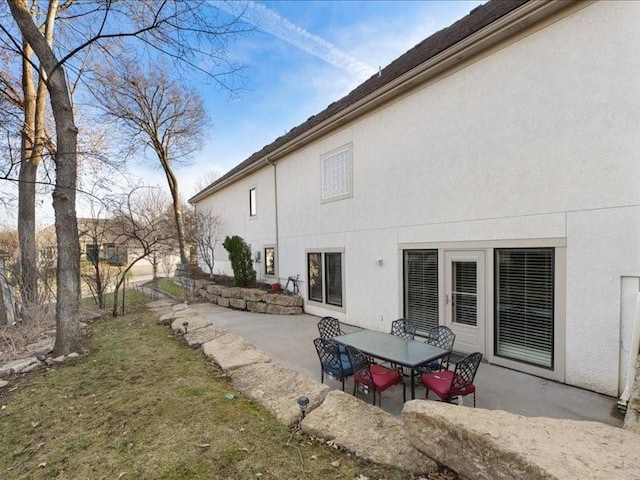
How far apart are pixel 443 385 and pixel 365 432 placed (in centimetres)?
131

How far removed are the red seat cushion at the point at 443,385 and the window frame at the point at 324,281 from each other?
16.2ft

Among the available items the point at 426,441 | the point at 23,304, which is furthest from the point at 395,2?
the point at 23,304

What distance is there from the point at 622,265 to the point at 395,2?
7.47 m

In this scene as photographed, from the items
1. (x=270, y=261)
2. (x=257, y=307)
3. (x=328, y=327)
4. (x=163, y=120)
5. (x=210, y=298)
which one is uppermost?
(x=163, y=120)

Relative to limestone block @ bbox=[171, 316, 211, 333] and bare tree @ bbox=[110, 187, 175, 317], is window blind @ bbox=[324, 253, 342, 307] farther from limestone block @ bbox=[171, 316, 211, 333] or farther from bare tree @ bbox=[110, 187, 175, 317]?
bare tree @ bbox=[110, 187, 175, 317]

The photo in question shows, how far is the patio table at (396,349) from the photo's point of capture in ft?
14.2

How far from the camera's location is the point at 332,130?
947cm

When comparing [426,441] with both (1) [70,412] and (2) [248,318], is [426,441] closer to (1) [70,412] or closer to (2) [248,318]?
(1) [70,412]

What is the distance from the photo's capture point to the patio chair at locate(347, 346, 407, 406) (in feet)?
14.2

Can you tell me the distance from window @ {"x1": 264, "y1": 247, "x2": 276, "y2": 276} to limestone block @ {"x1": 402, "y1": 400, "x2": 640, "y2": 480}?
34.5ft

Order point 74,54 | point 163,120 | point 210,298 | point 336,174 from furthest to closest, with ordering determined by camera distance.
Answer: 1. point 163,120
2. point 210,298
3. point 336,174
4. point 74,54

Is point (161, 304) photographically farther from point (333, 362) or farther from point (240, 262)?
point (333, 362)

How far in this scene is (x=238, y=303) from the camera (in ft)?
38.9

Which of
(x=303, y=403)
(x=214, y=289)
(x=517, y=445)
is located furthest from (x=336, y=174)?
(x=517, y=445)
